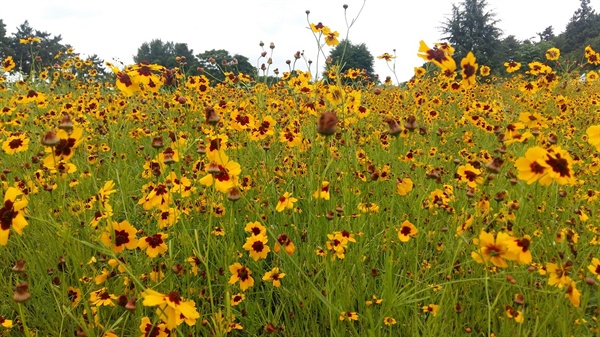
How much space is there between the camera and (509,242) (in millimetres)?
877

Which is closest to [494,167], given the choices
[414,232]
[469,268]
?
[414,232]

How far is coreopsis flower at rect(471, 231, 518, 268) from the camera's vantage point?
873mm

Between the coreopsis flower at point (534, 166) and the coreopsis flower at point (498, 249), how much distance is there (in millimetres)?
137

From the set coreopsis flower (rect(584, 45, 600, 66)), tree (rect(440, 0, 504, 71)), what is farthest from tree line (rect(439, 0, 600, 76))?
coreopsis flower (rect(584, 45, 600, 66))

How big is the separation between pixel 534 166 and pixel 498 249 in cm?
20

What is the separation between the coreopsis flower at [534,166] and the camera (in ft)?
2.88

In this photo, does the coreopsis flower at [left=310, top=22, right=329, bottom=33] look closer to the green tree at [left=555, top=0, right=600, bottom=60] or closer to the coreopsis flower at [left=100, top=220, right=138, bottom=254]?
the coreopsis flower at [left=100, top=220, right=138, bottom=254]

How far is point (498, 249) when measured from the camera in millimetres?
907

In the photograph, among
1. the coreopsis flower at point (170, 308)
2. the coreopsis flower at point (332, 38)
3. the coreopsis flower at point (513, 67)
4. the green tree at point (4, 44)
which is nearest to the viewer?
the coreopsis flower at point (170, 308)

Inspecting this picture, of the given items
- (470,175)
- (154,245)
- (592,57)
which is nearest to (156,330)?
(154,245)

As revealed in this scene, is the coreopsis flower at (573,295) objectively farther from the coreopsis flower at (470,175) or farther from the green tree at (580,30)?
the green tree at (580,30)

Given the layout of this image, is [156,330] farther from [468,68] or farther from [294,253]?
[468,68]

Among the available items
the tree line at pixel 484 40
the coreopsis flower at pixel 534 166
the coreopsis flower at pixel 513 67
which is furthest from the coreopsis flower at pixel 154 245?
the tree line at pixel 484 40

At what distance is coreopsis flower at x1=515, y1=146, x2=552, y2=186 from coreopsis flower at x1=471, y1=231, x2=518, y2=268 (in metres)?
0.14
